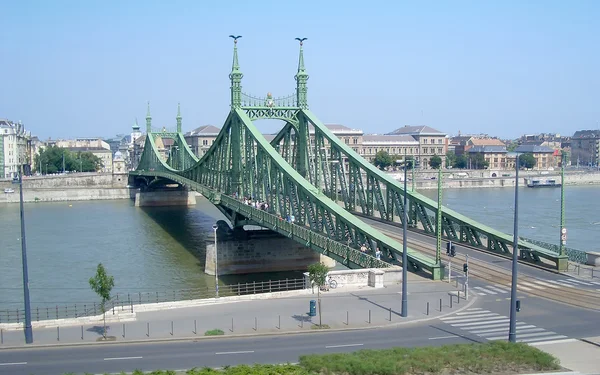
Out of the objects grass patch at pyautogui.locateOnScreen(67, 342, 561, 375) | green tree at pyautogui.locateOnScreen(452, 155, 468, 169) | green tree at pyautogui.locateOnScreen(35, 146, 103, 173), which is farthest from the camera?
green tree at pyautogui.locateOnScreen(452, 155, 468, 169)

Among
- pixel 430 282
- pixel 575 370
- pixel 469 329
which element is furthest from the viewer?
pixel 430 282

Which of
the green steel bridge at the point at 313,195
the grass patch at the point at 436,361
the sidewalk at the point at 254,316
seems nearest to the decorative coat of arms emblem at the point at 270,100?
the green steel bridge at the point at 313,195

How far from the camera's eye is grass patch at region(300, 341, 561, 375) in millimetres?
17344

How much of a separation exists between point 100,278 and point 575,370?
1503 centimetres

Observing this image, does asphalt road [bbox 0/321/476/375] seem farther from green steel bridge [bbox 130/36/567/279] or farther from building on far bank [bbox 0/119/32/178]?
building on far bank [bbox 0/119/32/178]

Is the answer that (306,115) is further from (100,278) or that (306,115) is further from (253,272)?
(100,278)

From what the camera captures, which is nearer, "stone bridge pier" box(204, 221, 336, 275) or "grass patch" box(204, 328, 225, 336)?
"grass patch" box(204, 328, 225, 336)

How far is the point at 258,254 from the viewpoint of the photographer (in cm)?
4944

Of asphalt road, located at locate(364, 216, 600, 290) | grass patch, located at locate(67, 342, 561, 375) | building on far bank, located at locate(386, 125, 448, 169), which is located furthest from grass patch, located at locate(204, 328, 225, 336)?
building on far bank, located at locate(386, 125, 448, 169)

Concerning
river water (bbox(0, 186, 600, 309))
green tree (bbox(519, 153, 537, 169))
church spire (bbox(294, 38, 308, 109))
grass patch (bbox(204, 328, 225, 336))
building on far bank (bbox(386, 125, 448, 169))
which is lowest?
river water (bbox(0, 186, 600, 309))

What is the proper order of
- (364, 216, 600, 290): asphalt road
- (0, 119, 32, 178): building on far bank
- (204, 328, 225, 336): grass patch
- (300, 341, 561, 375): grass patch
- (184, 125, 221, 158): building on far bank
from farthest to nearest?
(184, 125, 221, 158): building on far bank
(0, 119, 32, 178): building on far bank
(364, 216, 600, 290): asphalt road
(204, 328, 225, 336): grass patch
(300, 341, 561, 375): grass patch

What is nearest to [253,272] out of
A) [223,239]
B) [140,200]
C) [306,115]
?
[223,239]

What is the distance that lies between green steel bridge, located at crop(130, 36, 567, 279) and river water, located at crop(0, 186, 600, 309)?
540 cm

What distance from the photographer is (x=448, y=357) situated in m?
18.2
